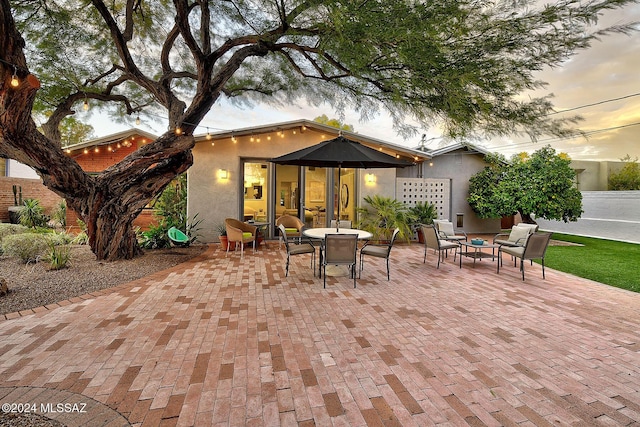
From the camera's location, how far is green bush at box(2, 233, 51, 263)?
19.0ft

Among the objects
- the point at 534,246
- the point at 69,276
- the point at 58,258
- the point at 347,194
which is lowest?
the point at 69,276

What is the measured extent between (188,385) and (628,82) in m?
12.7

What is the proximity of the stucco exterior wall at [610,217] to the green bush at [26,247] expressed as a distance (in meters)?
17.7

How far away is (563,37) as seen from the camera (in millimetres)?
3219

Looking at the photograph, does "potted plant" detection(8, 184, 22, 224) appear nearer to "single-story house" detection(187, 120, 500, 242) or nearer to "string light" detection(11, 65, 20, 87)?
"single-story house" detection(187, 120, 500, 242)

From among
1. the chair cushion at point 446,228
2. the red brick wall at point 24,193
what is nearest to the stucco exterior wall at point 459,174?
the chair cushion at point 446,228

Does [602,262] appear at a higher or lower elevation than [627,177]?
lower

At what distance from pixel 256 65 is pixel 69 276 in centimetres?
637

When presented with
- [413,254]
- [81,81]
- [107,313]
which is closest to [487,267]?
[413,254]

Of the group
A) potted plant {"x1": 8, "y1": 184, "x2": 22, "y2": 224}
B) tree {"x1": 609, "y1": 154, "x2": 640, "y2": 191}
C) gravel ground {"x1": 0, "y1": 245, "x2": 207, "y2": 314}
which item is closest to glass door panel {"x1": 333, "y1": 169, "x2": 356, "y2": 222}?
gravel ground {"x1": 0, "y1": 245, "x2": 207, "y2": 314}

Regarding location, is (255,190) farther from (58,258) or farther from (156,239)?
(58,258)

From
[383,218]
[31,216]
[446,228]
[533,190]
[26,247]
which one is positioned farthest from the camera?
[31,216]

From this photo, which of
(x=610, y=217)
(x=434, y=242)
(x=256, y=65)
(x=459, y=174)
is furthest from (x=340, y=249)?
(x=610, y=217)

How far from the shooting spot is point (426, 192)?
10.5m
